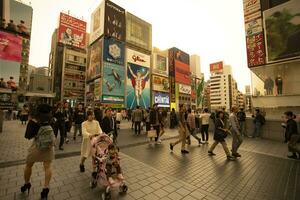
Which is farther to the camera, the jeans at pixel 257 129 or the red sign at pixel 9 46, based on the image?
the red sign at pixel 9 46

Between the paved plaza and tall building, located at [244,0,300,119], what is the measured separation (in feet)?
62.0

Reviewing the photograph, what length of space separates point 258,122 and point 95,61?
43130 millimetres

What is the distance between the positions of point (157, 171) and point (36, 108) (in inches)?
139

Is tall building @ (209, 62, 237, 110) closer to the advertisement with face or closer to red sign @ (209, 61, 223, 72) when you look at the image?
red sign @ (209, 61, 223, 72)

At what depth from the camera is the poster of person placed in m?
49.7

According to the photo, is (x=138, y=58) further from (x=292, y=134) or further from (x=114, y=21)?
(x=292, y=134)

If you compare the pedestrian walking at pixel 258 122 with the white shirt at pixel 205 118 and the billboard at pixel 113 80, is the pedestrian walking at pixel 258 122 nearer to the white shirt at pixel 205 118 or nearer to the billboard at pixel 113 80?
the white shirt at pixel 205 118

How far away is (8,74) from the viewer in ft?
107

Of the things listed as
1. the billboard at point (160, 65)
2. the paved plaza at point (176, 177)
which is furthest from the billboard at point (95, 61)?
the paved plaza at point (176, 177)

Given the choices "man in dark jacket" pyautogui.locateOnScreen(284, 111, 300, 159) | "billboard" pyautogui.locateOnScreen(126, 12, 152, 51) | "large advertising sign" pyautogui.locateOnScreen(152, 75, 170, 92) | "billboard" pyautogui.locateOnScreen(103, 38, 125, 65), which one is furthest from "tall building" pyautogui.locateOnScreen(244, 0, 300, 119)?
"large advertising sign" pyautogui.locateOnScreen(152, 75, 170, 92)

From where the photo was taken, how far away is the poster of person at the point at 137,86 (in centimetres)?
4968

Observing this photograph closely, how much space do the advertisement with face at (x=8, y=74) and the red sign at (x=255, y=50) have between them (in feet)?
138

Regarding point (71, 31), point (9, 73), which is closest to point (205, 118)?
point (9, 73)

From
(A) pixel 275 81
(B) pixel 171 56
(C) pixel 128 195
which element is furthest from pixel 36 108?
(B) pixel 171 56
